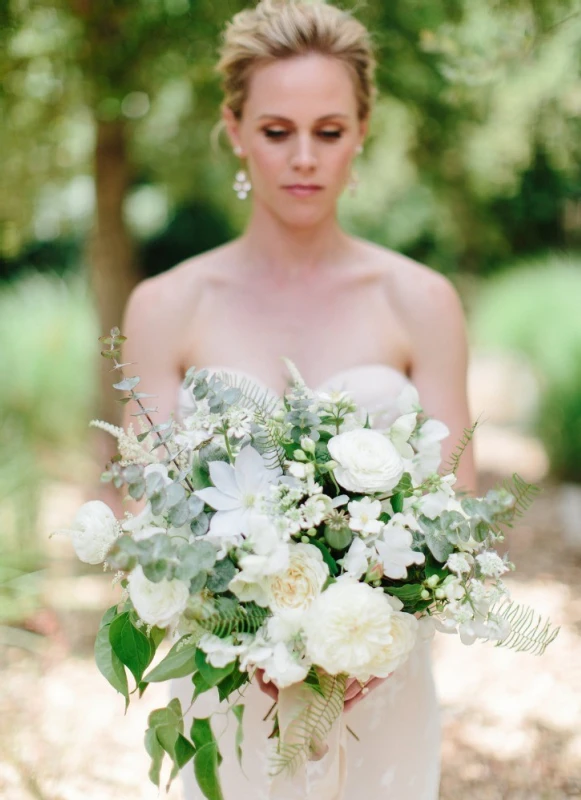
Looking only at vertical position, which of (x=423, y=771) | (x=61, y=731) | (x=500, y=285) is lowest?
(x=500, y=285)

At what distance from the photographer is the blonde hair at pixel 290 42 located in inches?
100

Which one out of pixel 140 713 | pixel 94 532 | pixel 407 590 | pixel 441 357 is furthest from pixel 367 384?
pixel 140 713

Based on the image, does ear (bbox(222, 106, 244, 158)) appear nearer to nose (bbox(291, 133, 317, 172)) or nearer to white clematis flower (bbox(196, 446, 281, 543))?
nose (bbox(291, 133, 317, 172))

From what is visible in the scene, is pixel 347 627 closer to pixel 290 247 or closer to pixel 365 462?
pixel 365 462

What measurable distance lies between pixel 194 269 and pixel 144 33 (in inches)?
68.5

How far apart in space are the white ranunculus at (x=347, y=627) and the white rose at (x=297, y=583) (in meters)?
0.03

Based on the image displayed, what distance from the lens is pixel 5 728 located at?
12.4 ft

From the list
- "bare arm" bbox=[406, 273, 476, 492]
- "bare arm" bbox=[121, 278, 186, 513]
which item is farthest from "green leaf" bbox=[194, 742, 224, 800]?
"bare arm" bbox=[406, 273, 476, 492]

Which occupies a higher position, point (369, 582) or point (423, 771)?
point (369, 582)

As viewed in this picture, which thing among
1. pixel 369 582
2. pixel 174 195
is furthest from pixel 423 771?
pixel 174 195

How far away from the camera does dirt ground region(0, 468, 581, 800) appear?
11.6 feet

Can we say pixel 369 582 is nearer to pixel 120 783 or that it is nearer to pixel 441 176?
pixel 120 783

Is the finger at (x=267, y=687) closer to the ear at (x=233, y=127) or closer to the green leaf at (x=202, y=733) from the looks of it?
the green leaf at (x=202, y=733)

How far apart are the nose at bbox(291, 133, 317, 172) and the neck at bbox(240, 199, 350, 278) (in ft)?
1.01
